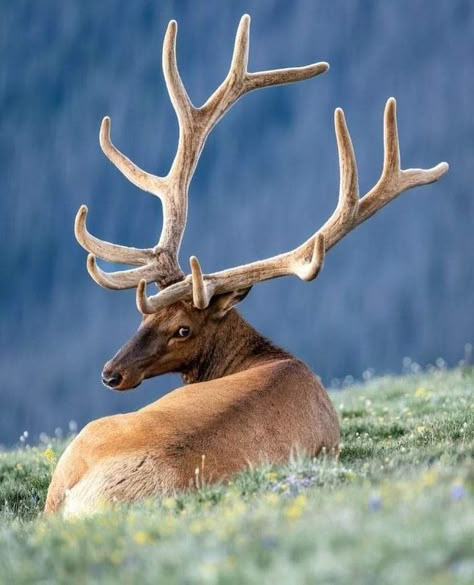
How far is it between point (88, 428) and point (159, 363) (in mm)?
1401

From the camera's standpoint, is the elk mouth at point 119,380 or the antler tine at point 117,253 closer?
the elk mouth at point 119,380

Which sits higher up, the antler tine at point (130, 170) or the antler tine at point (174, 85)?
the antler tine at point (174, 85)

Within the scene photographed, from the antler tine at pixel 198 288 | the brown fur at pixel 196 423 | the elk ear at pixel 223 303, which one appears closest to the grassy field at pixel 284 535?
the brown fur at pixel 196 423

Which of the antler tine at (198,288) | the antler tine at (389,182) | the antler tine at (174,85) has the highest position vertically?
the antler tine at (174,85)

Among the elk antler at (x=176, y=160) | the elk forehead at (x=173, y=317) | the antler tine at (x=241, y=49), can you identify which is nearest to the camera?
the elk forehead at (x=173, y=317)

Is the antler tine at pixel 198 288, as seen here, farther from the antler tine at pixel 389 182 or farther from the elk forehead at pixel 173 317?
the antler tine at pixel 389 182

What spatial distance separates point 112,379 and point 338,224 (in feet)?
6.85

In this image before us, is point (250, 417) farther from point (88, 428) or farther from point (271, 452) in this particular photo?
point (88, 428)

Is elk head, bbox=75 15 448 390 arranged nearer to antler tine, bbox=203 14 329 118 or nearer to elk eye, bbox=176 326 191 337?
elk eye, bbox=176 326 191 337

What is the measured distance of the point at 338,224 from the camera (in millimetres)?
8281

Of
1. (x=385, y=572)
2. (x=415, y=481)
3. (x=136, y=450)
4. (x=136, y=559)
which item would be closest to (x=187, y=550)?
(x=136, y=559)

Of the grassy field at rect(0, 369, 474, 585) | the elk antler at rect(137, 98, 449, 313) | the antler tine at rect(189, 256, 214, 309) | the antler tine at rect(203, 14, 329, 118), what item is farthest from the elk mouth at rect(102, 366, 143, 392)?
the antler tine at rect(203, 14, 329, 118)

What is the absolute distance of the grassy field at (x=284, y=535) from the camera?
10.3 ft

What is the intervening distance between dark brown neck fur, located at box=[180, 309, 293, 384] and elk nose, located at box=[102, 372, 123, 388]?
22.7 inches
